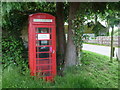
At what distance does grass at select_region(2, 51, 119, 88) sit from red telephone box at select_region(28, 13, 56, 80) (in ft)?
1.75

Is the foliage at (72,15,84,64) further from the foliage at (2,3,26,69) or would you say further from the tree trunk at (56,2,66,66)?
the foliage at (2,3,26,69)

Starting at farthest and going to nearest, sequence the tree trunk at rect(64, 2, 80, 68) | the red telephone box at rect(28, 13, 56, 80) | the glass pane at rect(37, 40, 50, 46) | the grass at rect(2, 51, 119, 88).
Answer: the tree trunk at rect(64, 2, 80, 68)
the glass pane at rect(37, 40, 50, 46)
the red telephone box at rect(28, 13, 56, 80)
the grass at rect(2, 51, 119, 88)

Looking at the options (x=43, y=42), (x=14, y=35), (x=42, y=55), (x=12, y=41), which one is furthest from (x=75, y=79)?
(x=14, y=35)

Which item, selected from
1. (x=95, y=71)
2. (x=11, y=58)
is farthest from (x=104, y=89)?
(x=11, y=58)

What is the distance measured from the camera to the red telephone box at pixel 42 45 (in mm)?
3916

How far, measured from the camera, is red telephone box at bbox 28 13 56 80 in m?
3.92

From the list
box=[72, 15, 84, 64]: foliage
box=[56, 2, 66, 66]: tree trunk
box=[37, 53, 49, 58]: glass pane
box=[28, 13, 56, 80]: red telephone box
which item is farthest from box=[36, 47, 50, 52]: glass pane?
box=[56, 2, 66, 66]: tree trunk

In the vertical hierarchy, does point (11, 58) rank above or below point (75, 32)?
below

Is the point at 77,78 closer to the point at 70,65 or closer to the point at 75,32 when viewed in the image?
the point at 70,65

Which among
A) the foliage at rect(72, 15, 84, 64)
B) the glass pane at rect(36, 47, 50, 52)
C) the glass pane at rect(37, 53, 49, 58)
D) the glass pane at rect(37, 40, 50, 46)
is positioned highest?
the foliage at rect(72, 15, 84, 64)

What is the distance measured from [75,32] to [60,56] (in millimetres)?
1697

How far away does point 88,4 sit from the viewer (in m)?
4.89

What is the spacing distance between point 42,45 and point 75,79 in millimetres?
1674

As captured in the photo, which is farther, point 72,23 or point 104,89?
point 72,23
